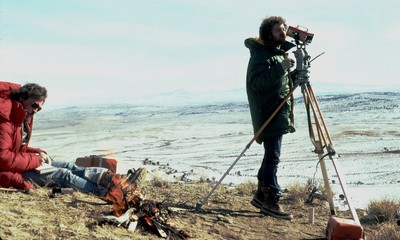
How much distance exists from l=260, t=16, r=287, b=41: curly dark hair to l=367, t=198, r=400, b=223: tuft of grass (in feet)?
7.89

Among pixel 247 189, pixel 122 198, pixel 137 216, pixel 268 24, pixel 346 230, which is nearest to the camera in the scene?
pixel 346 230

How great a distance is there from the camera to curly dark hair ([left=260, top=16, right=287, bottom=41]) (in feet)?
15.3

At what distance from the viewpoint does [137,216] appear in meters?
3.88

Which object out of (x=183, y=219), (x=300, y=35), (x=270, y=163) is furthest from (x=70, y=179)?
(x=300, y=35)

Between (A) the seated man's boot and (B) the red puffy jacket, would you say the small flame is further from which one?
(A) the seated man's boot

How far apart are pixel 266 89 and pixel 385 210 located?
203 cm

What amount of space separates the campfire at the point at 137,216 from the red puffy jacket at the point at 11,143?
106 centimetres

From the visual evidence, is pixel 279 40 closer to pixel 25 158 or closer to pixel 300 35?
pixel 300 35

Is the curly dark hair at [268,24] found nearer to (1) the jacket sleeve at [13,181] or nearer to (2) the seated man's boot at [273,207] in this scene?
(2) the seated man's boot at [273,207]

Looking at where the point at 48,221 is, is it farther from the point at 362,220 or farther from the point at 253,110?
the point at 362,220

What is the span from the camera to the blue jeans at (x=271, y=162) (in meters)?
4.77

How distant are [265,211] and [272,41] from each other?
73.6 inches

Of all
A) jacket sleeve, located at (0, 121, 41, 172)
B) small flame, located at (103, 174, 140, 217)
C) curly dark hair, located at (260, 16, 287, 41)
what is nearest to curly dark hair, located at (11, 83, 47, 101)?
jacket sleeve, located at (0, 121, 41, 172)

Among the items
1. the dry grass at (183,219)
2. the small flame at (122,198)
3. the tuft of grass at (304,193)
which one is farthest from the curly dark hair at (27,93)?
the tuft of grass at (304,193)
